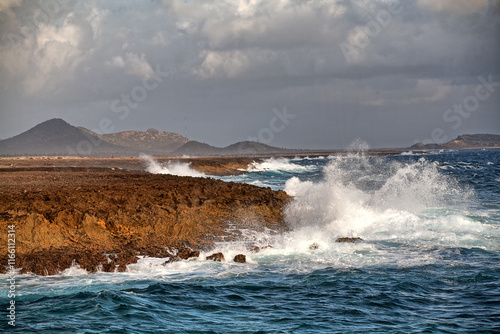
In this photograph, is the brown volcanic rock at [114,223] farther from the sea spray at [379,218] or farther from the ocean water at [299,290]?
the sea spray at [379,218]

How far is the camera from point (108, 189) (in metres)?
18.3

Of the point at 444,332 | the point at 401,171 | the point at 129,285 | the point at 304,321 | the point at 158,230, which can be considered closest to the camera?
the point at 444,332

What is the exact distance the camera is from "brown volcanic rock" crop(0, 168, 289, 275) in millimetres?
11367

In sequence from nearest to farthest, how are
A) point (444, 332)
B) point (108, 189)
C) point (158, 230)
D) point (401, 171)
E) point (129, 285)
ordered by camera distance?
point (444, 332) → point (129, 285) → point (158, 230) → point (108, 189) → point (401, 171)

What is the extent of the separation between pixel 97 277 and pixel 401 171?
62.6ft

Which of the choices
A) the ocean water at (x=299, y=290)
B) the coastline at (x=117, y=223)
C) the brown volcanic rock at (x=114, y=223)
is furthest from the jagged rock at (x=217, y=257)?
the coastline at (x=117, y=223)

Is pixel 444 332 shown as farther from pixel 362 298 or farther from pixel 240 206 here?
pixel 240 206

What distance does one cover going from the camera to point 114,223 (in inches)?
516

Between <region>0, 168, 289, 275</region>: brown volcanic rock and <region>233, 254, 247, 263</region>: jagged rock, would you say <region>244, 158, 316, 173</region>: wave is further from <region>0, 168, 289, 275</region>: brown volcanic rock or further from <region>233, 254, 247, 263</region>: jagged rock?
<region>233, 254, 247, 263</region>: jagged rock

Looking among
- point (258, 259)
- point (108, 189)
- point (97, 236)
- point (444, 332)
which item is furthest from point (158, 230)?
point (444, 332)

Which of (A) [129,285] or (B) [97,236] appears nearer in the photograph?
(A) [129,285]

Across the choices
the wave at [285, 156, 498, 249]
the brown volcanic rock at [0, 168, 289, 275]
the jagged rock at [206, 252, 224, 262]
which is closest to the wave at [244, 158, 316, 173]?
the wave at [285, 156, 498, 249]

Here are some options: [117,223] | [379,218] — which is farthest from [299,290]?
[379,218]

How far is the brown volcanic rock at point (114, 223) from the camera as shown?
37.3 feet
